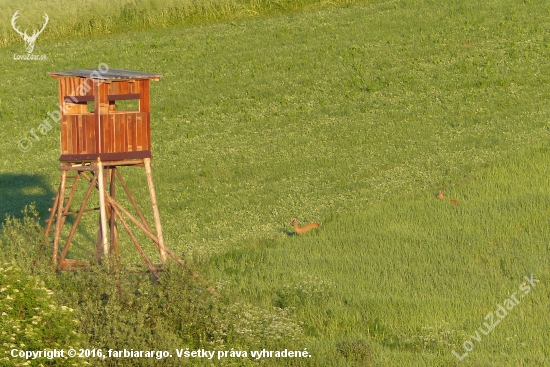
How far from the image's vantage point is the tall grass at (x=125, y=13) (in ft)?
167

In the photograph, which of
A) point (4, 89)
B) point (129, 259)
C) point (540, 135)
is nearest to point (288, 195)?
point (129, 259)

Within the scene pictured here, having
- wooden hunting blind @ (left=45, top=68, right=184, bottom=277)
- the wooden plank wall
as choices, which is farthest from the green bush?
the wooden plank wall

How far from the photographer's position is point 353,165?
107ft

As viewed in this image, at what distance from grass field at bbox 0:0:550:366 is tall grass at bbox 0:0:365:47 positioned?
123cm

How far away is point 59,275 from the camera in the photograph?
21.2 m

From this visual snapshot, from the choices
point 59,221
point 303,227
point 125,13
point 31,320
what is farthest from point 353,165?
point 125,13

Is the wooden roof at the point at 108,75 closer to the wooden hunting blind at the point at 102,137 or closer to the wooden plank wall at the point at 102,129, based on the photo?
the wooden hunting blind at the point at 102,137

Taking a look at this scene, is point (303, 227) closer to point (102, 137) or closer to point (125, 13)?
point (102, 137)

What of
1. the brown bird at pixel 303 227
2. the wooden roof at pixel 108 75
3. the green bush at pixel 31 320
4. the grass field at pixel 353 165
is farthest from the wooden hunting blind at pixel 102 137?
the brown bird at pixel 303 227

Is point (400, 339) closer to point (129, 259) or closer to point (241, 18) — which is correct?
point (129, 259)

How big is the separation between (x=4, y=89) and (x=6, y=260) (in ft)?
81.0

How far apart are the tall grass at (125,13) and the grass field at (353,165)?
48.6 inches

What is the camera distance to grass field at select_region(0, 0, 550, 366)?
20156 millimetres

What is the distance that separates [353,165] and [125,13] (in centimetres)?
2416
